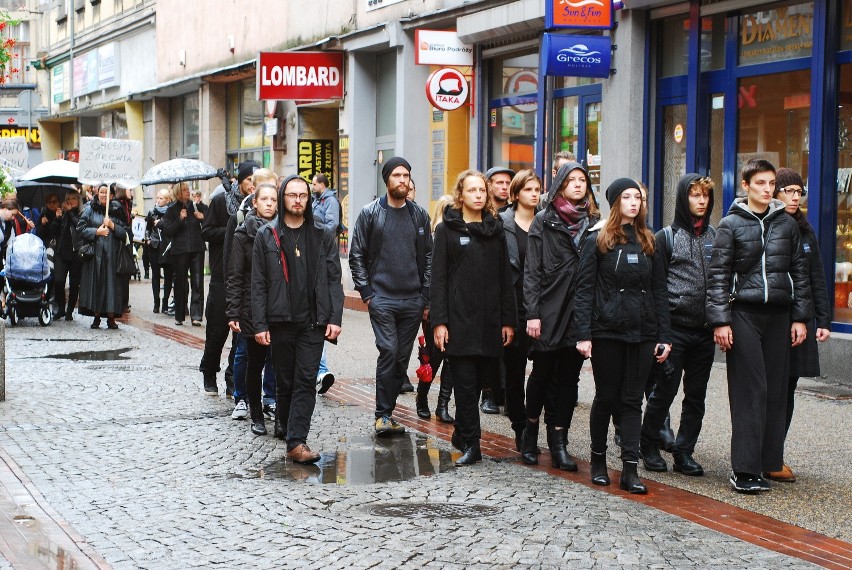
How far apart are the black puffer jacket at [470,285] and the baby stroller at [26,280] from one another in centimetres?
1128

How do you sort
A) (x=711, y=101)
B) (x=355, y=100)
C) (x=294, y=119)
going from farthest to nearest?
(x=294, y=119) < (x=355, y=100) < (x=711, y=101)

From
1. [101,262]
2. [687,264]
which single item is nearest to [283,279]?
[687,264]

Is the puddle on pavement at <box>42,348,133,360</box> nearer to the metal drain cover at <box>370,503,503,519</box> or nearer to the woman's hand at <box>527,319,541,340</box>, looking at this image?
the woman's hand at <box>527,319,541,340</box>

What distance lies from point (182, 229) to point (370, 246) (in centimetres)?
980

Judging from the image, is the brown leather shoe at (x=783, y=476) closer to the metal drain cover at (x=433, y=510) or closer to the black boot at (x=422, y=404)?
the metal drain cover at (x=433, y=510)

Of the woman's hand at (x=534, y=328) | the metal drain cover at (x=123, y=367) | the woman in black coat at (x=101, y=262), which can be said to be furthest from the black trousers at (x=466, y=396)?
the woman in black coat at (x=101, y=262)

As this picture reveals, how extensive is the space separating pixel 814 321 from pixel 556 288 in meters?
1.66

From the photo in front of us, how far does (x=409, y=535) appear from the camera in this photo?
6957 millimetres

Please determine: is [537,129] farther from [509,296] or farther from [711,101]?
[509,296]

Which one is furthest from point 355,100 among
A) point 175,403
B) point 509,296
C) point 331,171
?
point 509,296

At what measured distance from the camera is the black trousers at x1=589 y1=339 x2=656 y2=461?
324 inches

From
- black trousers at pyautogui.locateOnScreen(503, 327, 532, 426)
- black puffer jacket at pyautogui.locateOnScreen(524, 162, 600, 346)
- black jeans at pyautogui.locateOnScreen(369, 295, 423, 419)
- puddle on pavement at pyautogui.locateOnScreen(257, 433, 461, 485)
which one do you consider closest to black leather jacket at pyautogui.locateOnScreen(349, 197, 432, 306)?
black jeans at pyautogui.locateOnScreen(369, 295, 423, 419)

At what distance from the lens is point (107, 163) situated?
2078 centimetres

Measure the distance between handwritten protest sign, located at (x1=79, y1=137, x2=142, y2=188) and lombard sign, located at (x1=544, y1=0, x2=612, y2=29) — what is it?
25.0 ft
